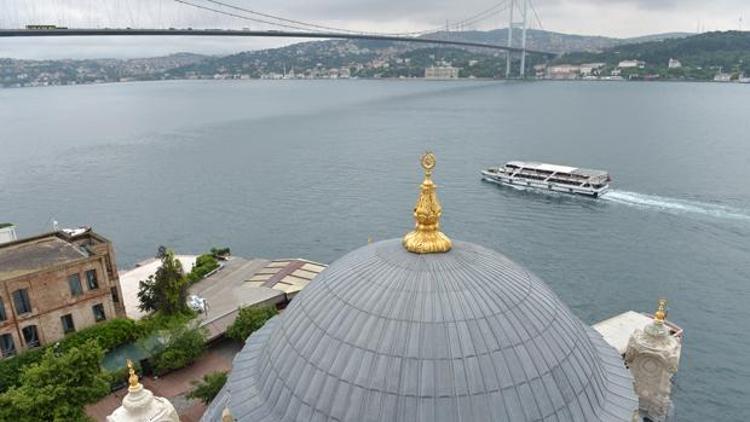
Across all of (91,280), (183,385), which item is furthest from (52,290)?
(183,385)

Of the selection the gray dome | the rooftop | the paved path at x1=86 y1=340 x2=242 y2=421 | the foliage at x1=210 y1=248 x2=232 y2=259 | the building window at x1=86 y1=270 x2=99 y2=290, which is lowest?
the foliage at x1=210 y1=248 x2=232 y2=259

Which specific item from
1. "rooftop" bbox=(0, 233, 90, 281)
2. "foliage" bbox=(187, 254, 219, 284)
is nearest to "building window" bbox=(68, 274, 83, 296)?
"rooftop" bbox=(0, 233, 90, 281)

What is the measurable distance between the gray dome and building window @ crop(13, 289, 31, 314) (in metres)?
23.5

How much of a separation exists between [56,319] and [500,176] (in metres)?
63.6

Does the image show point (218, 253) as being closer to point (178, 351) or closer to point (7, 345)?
point (178, 351)

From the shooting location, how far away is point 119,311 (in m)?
37.1

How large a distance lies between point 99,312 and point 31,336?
4.07m

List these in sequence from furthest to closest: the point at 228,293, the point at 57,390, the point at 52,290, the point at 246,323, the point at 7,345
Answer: the point at 228,293
the point at 246,323
the point at 52,290
the point at 7,345
the point at 57,390

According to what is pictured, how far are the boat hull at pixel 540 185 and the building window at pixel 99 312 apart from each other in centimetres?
6037

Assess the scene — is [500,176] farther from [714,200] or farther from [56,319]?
[56,319]

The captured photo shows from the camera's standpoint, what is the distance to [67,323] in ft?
112

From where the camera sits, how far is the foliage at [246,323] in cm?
3391

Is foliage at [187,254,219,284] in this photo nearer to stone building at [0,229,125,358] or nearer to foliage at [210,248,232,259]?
foliage at [210,248,232,259]

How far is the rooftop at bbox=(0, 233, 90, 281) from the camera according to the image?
32.8 m
